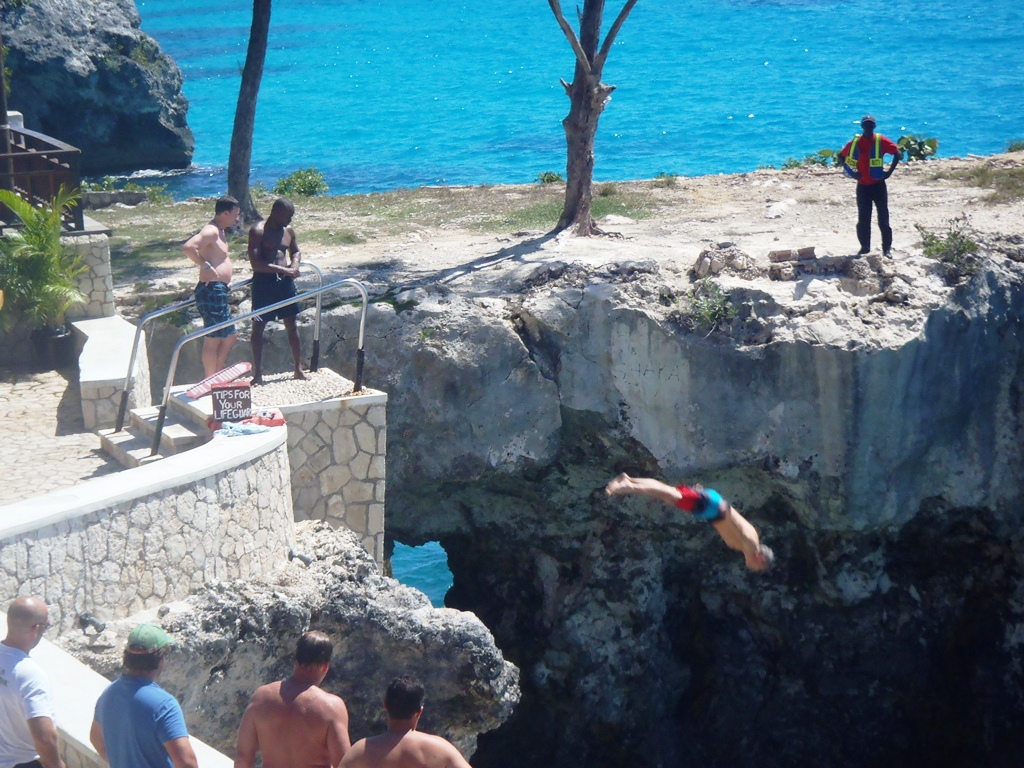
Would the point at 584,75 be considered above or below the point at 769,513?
above

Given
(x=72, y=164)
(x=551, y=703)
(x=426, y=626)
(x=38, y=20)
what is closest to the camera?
(x=426, y=626)

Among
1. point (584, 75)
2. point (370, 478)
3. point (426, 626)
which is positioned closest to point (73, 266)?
point (370, 478)

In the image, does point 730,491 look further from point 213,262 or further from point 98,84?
point 98,84

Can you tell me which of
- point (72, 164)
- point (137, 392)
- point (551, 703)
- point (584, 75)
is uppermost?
point (584, 75)

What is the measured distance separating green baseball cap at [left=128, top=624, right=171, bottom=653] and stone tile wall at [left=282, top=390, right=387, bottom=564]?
465 cm

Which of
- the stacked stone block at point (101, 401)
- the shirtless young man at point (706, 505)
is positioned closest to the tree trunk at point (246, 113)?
the stacked stone block at point (101, 401)

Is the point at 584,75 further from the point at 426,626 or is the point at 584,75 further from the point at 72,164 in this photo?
the point at 426,626

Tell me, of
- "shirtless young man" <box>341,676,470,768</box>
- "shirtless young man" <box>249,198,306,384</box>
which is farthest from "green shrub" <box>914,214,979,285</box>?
"shirtless young man" <box>341,676,470,768</box>

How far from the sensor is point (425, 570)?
944 inches

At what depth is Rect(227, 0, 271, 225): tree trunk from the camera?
661 inches

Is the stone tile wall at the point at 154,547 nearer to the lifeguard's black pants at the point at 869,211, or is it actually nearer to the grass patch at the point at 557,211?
the lifeguard's black pants at the point at 869,211

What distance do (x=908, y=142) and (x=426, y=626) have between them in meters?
15.4

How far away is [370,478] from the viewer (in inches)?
412

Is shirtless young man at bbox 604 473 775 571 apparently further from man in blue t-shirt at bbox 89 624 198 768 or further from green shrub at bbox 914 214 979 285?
green shrub at bbox 914 214 979 285
